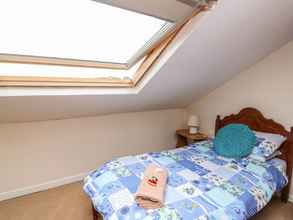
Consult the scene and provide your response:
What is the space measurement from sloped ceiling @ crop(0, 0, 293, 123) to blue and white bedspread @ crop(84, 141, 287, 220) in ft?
2.54

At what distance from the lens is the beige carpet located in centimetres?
200

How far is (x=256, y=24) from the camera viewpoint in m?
1.72

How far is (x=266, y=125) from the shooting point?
8.07 feet

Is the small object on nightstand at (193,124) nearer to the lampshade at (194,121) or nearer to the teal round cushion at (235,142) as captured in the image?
the lampshade at (194,121)

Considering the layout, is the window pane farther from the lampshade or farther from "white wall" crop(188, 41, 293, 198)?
the lampshade

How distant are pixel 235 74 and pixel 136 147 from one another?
1.79 m

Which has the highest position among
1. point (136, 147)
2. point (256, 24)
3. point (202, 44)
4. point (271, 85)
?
point (256, 24)

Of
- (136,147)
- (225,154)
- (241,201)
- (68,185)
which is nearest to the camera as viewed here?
(241,201)

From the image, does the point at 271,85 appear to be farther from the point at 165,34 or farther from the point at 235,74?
the point at 165,34

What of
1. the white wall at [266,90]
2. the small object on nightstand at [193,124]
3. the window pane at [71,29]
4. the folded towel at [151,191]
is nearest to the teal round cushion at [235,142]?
the white wall at [266,90]

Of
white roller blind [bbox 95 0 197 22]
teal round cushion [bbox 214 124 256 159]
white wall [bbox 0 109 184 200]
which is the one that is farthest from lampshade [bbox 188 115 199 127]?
white roller blind [bbox 95 0 197 22]

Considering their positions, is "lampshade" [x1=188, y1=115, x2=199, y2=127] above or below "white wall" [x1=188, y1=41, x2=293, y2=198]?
below

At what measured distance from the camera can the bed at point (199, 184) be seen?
1370mm

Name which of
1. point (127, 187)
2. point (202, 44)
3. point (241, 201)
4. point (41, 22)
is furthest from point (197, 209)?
point (41, 22)
